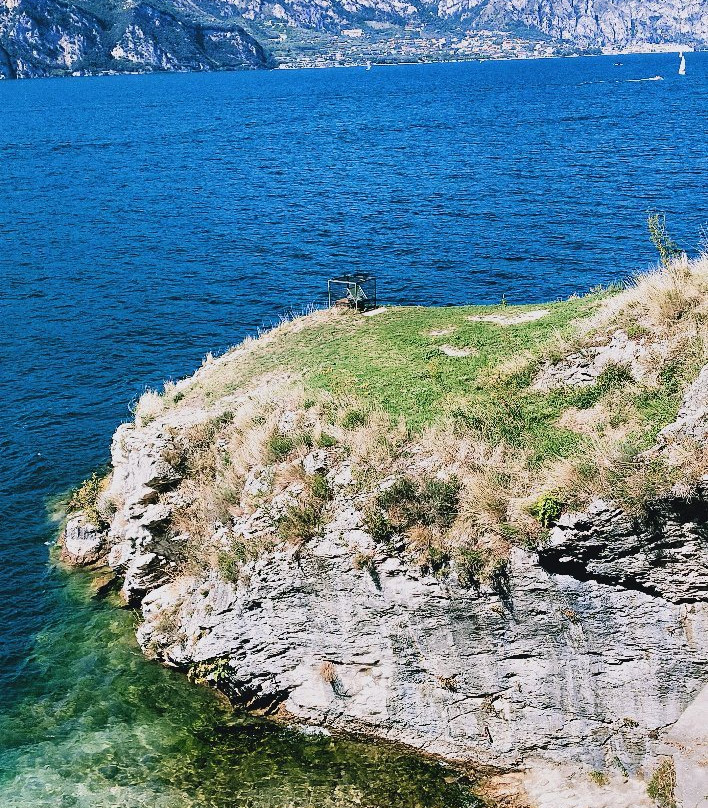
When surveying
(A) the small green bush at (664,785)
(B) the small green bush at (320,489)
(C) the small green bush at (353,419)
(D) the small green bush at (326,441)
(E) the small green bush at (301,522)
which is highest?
(C) the small green bush at (353,419)

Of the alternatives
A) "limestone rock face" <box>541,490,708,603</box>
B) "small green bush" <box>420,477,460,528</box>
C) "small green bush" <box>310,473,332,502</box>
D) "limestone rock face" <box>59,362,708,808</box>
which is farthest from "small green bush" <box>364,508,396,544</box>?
"limestone rock face" <box>541,490,708,603</box>

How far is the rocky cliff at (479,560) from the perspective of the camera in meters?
16.0

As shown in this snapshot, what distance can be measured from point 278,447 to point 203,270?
122 feet

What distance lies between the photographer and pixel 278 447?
2122 centimetres

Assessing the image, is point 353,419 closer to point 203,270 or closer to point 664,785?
point 664,785

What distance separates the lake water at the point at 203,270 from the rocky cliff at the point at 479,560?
1.73 m

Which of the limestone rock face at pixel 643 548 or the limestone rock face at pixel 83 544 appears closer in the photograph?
the limestone rock face at pixel 643 548

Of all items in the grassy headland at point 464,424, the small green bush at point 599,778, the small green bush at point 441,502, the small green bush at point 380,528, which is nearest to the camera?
the small green bush at point 599,778

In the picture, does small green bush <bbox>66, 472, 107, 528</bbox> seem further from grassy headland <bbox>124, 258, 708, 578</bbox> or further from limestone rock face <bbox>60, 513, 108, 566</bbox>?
grassy headland <bbox>124, 258, 708, 578</bbox>

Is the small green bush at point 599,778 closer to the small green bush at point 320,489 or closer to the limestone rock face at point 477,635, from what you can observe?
the limestone rock face at point 477,635

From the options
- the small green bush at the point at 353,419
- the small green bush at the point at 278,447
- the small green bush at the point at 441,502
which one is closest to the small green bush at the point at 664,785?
the small green bush at the point at 441,502

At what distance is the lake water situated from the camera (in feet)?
61.6

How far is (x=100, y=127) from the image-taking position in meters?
133

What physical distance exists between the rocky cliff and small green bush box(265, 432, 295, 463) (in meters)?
0.05
